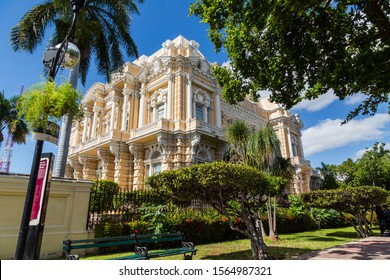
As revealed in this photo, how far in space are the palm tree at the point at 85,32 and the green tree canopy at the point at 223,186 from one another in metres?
6.61

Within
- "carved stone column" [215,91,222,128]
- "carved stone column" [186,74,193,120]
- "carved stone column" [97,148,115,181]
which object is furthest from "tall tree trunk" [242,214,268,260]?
"carved stone column" [97,148,115,181]

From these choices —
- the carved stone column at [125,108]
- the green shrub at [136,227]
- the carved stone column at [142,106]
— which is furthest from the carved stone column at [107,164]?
the green shrub at [136,227]

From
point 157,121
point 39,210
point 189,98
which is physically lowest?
point 39,210

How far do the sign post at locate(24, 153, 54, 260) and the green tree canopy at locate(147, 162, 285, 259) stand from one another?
3.77 meters

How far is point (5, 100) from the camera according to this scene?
21.4 metres

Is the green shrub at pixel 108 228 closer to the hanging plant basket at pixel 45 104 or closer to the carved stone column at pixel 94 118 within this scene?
the hanging plant basket at pixel 45 104

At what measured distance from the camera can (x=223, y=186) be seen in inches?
283

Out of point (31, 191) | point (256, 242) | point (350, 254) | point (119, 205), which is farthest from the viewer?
point (119, 205)

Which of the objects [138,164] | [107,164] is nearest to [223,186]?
[138,164]

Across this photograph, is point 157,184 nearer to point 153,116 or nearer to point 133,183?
point 133,183

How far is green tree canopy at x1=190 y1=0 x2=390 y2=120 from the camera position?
24.0 ft

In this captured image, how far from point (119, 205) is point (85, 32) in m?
8.81

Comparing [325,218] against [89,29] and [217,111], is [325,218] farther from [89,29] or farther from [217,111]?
[89,29]

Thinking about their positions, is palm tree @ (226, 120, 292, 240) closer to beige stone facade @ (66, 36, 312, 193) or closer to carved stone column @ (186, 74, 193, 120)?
beige stone facade @ (66, 36, 312, 193)
